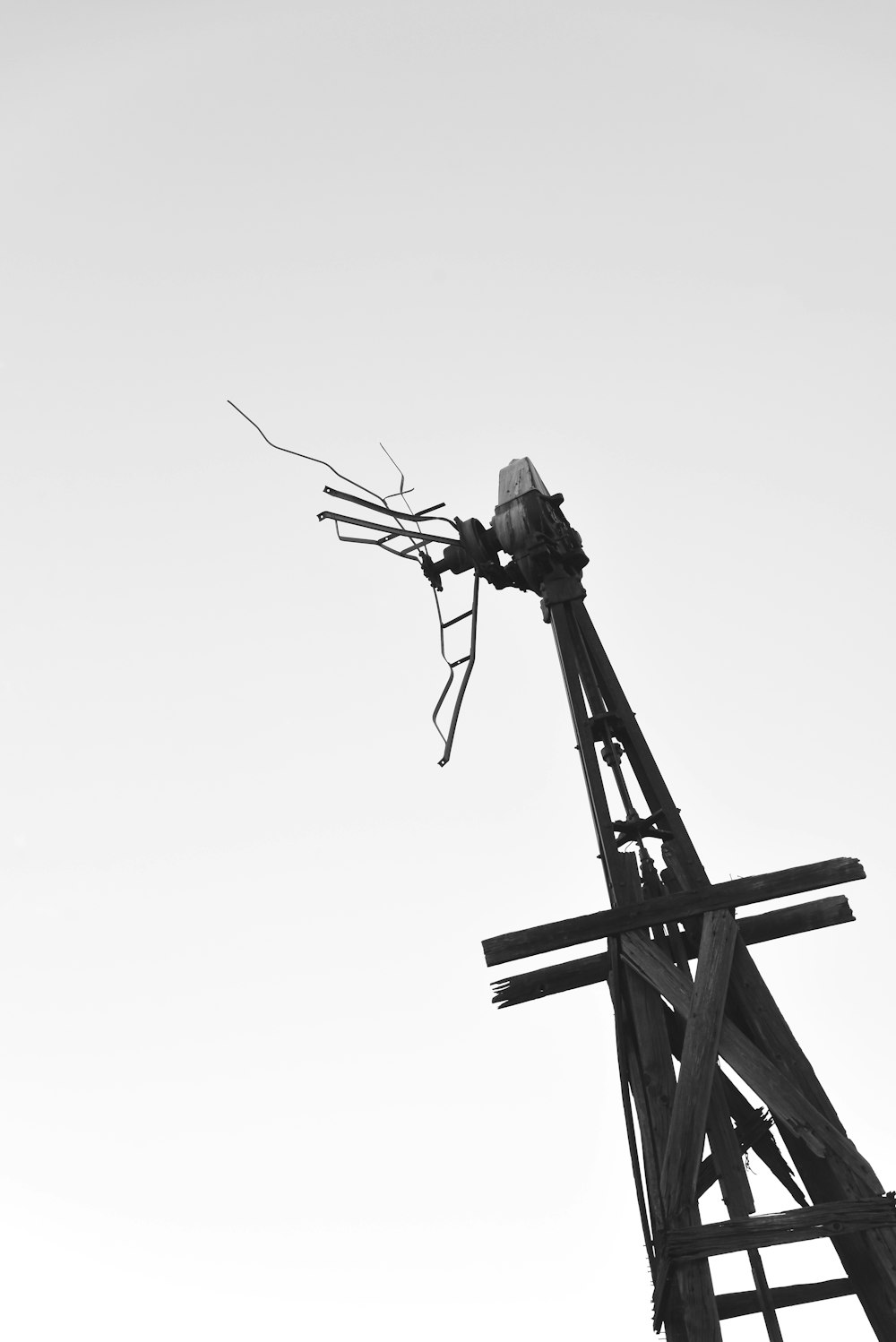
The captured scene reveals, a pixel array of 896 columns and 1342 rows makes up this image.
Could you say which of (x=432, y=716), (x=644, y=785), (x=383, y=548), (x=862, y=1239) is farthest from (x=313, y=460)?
(x=862, y=1239)

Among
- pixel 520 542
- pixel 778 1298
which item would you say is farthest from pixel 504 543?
pixel 778 1298

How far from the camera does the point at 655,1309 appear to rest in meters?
5.11

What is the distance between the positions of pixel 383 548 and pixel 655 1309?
5.20 m

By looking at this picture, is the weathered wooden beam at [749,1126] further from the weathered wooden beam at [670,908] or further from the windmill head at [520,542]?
the windmill head at [520,542]

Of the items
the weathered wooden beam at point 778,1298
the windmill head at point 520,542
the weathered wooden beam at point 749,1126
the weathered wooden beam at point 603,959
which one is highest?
the windmill head at point 520,542

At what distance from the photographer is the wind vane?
4914 mm

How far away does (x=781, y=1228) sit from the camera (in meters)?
4.91

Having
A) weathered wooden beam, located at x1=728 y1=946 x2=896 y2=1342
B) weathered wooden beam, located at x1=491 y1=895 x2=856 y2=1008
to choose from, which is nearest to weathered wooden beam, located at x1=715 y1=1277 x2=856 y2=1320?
weathered wooden beam, located at x1=728 y1=946 x2=896 y2=1342

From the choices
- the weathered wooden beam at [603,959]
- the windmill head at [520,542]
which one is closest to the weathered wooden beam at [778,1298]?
the weathered wooden beam at [603,959]

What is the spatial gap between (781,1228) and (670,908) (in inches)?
63.7

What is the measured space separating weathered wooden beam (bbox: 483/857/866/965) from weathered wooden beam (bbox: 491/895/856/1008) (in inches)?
7.2

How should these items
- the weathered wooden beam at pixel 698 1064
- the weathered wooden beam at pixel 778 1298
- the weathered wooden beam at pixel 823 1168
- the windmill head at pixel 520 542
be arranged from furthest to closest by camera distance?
the windmill head at pixel 520 542
the weathered wooden beam at pixel 778 1298
the weathered wooden beam at pixel 698 1064
the weathered wooden beam at pixel 823 1168

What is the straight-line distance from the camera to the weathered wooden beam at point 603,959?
581cm

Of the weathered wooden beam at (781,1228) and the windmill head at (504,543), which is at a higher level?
the windmill head at (504,543)
